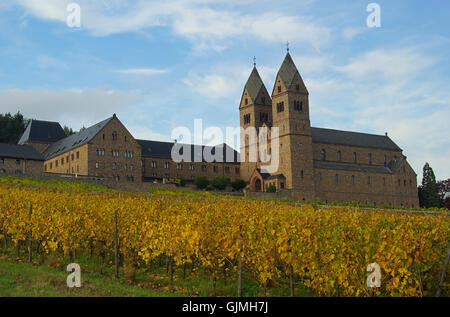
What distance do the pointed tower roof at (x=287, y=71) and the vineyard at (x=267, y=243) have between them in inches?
2577

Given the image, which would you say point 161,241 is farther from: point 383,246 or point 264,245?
point 383,246

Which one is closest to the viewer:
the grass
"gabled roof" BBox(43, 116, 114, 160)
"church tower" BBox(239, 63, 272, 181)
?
the grass

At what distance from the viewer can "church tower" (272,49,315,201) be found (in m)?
80.2

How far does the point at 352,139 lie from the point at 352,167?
8.23 metres

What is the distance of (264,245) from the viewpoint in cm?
1639

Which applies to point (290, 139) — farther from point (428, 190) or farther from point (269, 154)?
point (428, 190)

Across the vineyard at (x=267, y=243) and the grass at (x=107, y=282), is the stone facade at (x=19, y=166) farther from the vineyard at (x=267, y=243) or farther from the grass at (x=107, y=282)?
the grass at (x=107, y=282)

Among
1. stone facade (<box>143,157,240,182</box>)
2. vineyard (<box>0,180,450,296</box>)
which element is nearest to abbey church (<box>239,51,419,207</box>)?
stone facade (<box>143,157,240,182</box>)

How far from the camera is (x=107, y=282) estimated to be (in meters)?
16.7

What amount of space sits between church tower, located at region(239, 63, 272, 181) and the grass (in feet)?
232

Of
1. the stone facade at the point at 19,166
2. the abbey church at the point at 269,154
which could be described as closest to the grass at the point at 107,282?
the stone facade at the point at 19,166

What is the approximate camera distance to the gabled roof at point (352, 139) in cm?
9281

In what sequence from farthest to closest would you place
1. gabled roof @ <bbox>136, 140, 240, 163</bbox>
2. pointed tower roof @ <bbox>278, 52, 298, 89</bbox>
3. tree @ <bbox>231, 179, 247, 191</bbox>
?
1. gabled roof @ <bbox>136, 140, 240, 163</bbox>
2. tree @ <bbox>231, 179, 247, 191</bbox>
3. pointed tower roof @ <bbox>278, 52, 298, 89</bbox>

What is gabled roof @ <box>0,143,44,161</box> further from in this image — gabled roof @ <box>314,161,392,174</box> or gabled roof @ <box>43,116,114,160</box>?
gabled roof @ <box>314,161,392,174</box>
